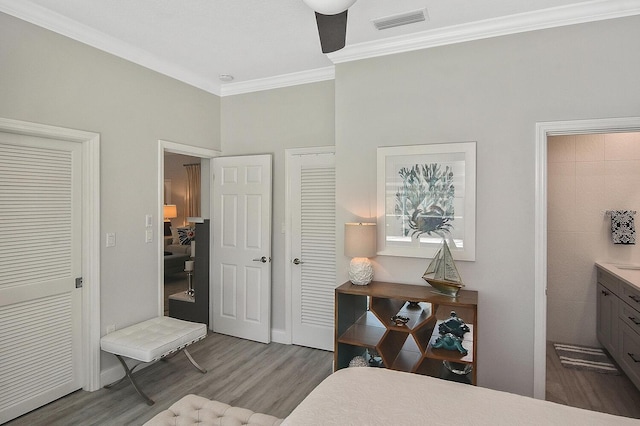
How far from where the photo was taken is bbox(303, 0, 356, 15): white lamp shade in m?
1.59

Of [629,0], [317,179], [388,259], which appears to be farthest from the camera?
[317,179]

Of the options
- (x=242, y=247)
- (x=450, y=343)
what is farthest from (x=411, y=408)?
(x=242, y=247)

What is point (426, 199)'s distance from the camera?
2820 millimetres

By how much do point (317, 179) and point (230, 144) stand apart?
3.86 ft

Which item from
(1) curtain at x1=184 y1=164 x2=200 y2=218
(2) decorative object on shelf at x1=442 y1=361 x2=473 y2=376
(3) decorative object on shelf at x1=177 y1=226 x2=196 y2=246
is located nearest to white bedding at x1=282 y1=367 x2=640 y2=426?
(2) decorative object on shelf at x1=442 y1=361 x2=473 y2=376

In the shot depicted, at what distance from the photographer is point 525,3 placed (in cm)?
237

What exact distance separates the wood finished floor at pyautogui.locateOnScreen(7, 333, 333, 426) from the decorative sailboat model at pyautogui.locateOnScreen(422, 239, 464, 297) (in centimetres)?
134

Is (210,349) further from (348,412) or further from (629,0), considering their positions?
(629,0)

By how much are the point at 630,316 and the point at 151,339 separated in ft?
12.1

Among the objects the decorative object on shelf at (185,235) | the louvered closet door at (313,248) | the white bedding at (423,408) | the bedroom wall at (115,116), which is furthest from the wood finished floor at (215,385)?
the decorative object on shelf at (185,235)

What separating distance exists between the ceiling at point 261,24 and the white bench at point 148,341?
2.29 m

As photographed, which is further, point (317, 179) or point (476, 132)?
point (317, 179)

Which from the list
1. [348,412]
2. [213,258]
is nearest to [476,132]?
[348,412]

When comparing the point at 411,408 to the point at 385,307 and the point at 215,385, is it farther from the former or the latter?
the point at 215,385
